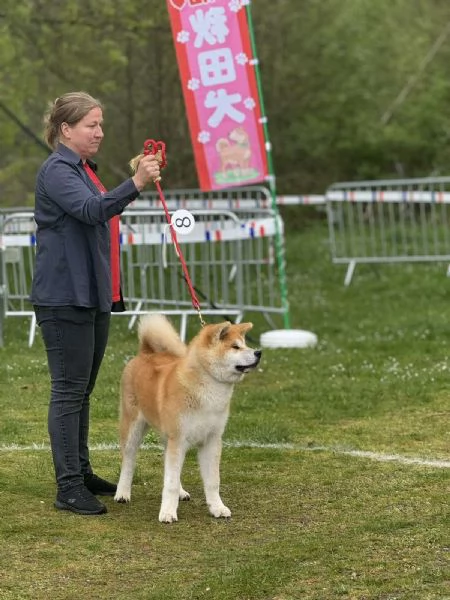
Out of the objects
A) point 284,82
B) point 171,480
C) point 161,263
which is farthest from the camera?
point 284,82

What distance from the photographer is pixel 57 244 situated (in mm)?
6441

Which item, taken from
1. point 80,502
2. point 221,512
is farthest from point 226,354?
point 80,502

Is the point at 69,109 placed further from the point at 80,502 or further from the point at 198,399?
the point at 80,502

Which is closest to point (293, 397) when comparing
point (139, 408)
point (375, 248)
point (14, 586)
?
point (139, 408)

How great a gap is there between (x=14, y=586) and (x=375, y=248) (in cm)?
1368

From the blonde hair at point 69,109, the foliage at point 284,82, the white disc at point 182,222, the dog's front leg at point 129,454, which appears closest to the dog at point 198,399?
the dog's front leg at point 129,454

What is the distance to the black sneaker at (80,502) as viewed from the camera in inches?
257

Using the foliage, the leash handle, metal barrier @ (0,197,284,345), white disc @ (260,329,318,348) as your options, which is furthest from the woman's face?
the foliage

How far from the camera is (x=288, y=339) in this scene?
1242cm

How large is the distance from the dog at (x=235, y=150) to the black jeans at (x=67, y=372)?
234 inches

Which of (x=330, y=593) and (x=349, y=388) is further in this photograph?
(x=349, y=388)

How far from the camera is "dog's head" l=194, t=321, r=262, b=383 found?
6.25m

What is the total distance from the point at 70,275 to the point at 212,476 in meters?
1.29

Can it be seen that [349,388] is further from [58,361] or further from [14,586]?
[14,586]
